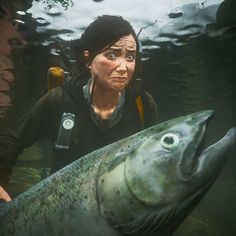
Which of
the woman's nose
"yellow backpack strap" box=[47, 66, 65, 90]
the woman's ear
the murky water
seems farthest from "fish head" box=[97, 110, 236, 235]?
the murky water

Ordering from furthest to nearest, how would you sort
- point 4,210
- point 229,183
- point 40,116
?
point 229,183 < point 40,116 < point 4,210

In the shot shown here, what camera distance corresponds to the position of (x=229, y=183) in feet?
122

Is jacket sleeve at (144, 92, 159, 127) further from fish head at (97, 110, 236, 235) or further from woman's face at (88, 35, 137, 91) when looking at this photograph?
fish head at (97, 110, 236, 235)

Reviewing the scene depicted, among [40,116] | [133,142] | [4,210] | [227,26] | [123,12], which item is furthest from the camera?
[227,26]

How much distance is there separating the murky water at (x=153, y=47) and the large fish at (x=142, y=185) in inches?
324

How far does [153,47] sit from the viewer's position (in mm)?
12656

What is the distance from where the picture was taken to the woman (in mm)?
4234

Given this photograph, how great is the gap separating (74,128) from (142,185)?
2511mm

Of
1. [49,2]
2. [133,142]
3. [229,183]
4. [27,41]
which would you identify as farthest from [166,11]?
[229,183]

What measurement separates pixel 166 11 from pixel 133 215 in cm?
904

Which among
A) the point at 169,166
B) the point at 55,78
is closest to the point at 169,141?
the point at 169,166

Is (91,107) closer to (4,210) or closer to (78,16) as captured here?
(4,210)

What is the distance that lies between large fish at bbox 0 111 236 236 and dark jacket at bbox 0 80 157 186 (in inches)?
68.4

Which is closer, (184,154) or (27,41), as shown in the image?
(184,154)
